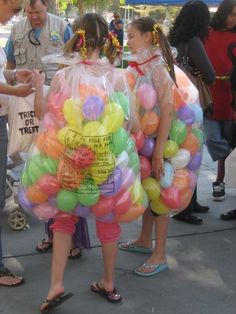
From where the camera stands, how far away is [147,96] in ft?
10.0

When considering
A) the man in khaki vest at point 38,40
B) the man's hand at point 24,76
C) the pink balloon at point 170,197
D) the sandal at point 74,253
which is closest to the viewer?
the man's hand at point 24,76

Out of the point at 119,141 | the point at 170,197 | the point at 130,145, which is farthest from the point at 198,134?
the point at 119,141

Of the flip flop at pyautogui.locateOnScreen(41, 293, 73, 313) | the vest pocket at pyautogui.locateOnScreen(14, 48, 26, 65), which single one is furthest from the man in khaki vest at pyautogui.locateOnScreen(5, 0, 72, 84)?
the flip flop at pyautogui.locateOnScreen(41, 293, 73, 313)

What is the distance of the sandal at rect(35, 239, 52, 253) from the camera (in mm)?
3713

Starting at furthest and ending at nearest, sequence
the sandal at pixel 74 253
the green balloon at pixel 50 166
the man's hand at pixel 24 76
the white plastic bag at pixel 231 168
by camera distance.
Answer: the white plastic bag at pixel 231 168
the sandal at pixel 74 253
the man's hand at pixel 24 76
the green balloon at pixel 50 166

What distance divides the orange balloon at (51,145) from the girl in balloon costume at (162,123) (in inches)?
21.0

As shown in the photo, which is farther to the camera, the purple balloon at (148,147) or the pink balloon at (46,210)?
the purple balloon at (148,147)

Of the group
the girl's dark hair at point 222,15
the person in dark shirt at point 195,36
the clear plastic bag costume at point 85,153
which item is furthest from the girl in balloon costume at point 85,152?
the girl's dark hair at point 222,15

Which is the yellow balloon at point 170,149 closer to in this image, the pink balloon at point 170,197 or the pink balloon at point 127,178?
the pink balloon at point 170,197

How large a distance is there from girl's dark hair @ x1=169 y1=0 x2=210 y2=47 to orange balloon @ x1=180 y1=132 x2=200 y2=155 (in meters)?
1.13

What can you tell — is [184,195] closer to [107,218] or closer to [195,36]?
[107,218]

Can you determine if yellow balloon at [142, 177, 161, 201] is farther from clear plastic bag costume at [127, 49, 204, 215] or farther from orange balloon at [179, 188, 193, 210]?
orange balloon at [179, 188, 193, 210]

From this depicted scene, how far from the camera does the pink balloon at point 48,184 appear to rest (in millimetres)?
2744

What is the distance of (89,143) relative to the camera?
264 centimetres
